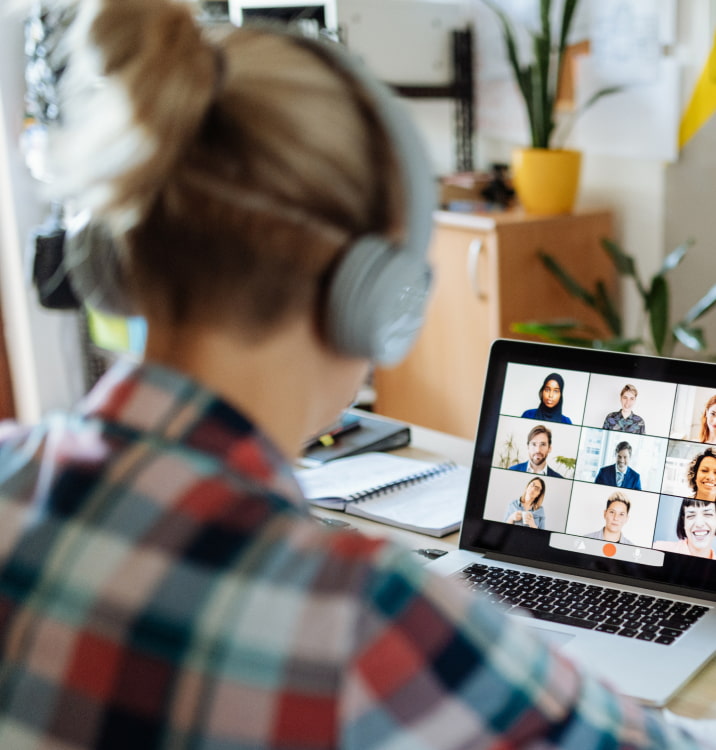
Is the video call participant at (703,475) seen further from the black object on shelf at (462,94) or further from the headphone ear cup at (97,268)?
the black object on shelf at (462,94)

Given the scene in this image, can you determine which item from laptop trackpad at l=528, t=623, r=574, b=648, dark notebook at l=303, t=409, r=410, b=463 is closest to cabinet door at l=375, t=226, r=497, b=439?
dark notebook at l=303, t=409, r=410, b=463

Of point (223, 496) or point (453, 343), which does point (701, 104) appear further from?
point (223, 496)

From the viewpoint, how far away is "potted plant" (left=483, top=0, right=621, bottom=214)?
115 inches

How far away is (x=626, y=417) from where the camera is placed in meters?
1.26

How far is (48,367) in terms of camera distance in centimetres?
356

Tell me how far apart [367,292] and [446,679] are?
0.25 m

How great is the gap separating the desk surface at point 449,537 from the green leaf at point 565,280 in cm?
111

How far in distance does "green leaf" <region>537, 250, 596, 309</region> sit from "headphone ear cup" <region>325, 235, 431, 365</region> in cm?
219

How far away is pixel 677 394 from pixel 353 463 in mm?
638

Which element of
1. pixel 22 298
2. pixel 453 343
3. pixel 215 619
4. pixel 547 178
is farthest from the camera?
pixel 22 298

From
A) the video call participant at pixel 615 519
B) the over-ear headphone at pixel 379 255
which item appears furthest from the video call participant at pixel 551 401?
the over-ear headphone at pixel 379 255

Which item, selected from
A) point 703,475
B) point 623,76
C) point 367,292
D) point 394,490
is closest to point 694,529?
point 703,475

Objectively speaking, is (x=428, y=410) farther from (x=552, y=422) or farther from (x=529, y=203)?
(x=552, y=422)

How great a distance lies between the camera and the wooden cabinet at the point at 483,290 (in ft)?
9.79
